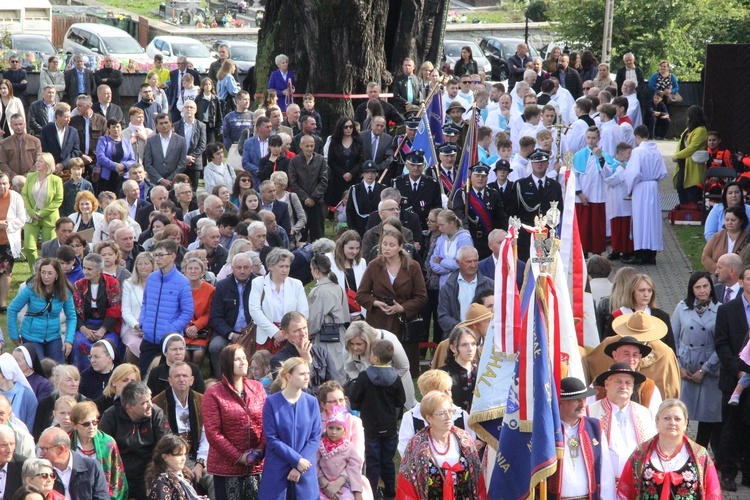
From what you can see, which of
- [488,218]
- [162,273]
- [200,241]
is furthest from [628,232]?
[162,273]

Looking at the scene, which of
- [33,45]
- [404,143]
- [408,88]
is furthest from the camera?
[33,45]

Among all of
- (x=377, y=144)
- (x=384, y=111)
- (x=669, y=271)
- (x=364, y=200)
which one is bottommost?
(x=669, y=271)

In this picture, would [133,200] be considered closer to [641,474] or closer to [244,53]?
[641,474]

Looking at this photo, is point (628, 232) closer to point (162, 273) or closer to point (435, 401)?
point (162, 273)

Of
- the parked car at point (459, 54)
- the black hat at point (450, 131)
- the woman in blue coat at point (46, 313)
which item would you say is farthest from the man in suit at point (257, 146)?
the parked car at point (459, 54)

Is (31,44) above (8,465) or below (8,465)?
above

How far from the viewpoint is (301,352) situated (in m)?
10.7

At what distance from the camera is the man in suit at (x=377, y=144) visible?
1798 centimetres

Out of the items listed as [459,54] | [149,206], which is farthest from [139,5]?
[149,206]

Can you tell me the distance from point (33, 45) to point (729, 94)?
20886 millimetres

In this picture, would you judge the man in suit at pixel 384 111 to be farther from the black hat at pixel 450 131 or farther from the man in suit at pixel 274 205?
the man in suit at pixel 274 205

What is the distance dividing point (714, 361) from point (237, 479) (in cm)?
411

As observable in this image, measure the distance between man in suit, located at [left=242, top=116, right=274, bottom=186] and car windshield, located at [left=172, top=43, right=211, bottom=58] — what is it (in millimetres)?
19155

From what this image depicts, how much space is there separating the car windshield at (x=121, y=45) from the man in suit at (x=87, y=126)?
16.8m
